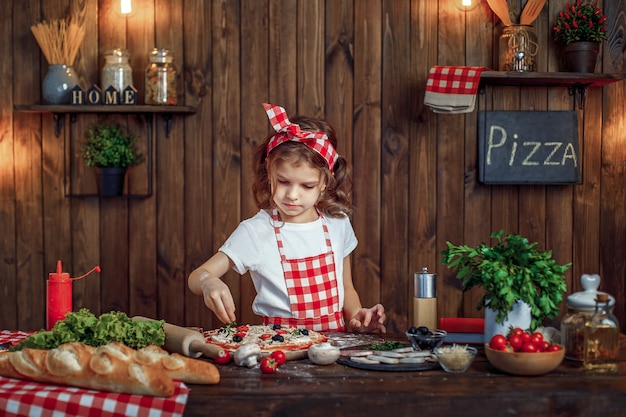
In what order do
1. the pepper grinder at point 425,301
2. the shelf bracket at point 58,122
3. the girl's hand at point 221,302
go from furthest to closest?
the shelf bracket at point 58,122 → the pepper grinder at point 425,301 → the girl's hand at point 221,302

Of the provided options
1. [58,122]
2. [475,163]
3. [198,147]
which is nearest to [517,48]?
[475,163]

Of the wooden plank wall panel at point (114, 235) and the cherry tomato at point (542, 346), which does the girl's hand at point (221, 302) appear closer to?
the cherry tomato at point (542, 346)

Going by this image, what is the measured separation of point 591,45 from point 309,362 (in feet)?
6.87

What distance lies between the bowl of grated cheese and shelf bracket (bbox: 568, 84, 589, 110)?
1.99 m

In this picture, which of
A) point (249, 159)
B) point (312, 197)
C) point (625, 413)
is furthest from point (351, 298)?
point (625, 413)

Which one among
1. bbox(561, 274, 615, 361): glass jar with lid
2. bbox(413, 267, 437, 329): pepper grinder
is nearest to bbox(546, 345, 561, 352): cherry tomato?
bbox(561, 274, 615, 361): glass jar with lid

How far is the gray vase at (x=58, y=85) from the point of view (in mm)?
3229

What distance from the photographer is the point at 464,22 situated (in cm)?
340

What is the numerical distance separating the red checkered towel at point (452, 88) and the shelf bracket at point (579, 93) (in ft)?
1.59

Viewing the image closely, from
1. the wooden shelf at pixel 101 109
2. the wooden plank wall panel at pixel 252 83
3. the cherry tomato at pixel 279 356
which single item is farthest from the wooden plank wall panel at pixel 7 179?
the cherry tomato at pixel 279 356

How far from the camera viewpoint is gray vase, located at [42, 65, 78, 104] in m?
3.23

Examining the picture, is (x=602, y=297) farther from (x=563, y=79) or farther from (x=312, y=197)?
(x=563, y=79)

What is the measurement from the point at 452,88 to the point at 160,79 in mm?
1200

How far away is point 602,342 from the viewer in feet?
5.97
